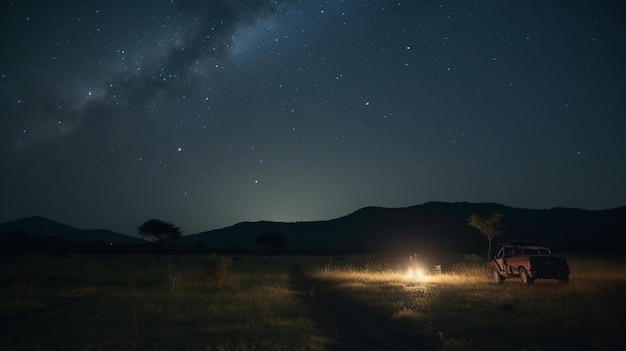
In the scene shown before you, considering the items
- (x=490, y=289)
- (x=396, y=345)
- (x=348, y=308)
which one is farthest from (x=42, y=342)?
(x=490, y=289)

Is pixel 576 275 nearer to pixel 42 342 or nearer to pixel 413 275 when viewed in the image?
pixel 413 275

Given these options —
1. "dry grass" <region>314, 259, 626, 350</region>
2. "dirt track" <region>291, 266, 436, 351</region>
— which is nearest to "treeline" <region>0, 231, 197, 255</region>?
"dry grass" <region>314, 259, 626, 350</region>

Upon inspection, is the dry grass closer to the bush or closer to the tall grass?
the tall grass

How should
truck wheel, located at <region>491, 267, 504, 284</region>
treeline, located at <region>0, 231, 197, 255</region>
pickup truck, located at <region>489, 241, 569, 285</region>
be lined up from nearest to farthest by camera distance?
pickup truck, located at <region>489, 241, 569, 285</region>
truck wheel, located at <region>491, 267, 504, 284</region>
treeline, located at <region>0, 231, 197, 255</region>

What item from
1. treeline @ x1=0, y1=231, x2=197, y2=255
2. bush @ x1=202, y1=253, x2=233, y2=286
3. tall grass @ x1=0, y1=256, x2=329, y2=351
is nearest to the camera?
tall grass @ x1=0, y1=256, x2=329, y2=351

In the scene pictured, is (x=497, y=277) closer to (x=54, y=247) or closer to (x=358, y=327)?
(x=358, y=327)

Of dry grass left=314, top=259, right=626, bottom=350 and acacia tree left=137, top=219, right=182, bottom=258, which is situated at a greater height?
acacia tree left=137, top=219, right=182, bottom=258

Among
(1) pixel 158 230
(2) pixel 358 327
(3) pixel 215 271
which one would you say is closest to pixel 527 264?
(2) pixel 358 327

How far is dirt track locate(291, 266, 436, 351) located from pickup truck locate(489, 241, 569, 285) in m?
10.2

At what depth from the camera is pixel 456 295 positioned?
20250 mm

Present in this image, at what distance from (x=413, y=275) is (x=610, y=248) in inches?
3835

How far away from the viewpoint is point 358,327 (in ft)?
44.3

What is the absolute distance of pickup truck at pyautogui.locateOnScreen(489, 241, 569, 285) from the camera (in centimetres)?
2406

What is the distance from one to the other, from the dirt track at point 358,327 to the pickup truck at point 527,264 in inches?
401
